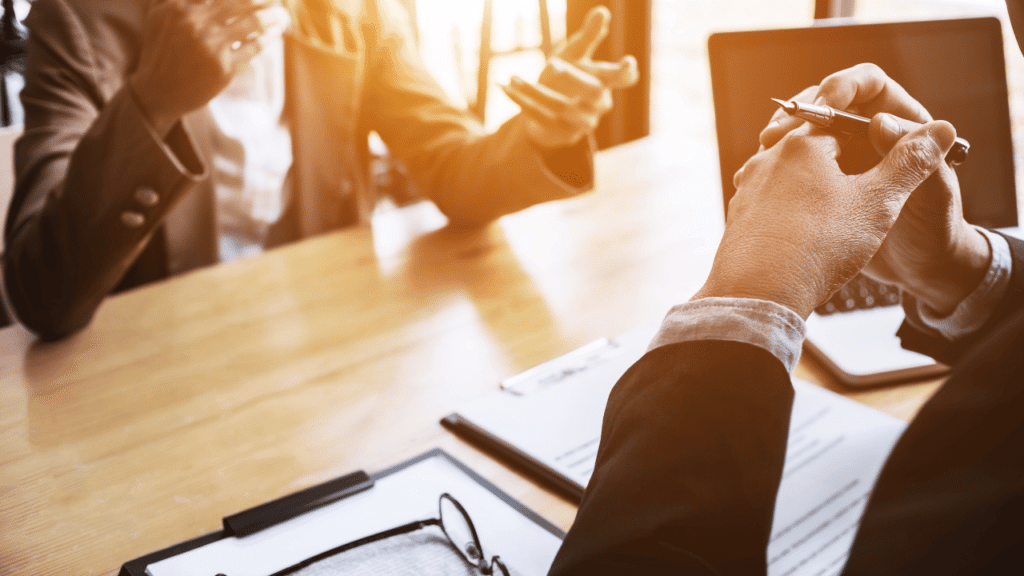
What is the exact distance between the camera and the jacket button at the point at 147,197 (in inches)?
29.4

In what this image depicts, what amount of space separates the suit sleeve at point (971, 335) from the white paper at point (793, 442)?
2.6 inches

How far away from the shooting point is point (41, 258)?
79 cm

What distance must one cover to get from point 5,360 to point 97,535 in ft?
1.08

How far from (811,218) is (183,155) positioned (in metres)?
0.65

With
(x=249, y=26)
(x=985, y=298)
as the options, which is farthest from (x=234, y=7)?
(x=985, y=298)

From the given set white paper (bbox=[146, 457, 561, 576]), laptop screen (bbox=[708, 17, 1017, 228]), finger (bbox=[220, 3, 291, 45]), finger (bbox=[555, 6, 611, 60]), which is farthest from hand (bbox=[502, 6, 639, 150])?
white paper (bbox=[146, 457, 561, 576])

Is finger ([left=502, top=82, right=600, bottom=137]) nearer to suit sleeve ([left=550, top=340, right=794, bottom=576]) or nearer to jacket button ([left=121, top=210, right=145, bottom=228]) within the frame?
jacket button ([left=121, top=210, right=145, bottom=228])

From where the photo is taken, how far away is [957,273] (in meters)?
0.54

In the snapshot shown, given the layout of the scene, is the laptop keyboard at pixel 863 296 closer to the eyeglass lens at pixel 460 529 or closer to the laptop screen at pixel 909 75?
the laptop screen at pixel 909 75

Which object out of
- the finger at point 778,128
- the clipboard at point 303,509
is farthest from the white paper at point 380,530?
the finger at point 778,128

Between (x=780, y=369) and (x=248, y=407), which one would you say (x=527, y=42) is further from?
(x=780, y=369)

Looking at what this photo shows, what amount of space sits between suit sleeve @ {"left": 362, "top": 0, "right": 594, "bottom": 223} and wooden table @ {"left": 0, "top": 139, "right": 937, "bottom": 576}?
6 centimetres

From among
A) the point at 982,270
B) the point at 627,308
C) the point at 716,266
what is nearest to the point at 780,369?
the point at 716,266

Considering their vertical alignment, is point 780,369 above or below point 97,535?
above
